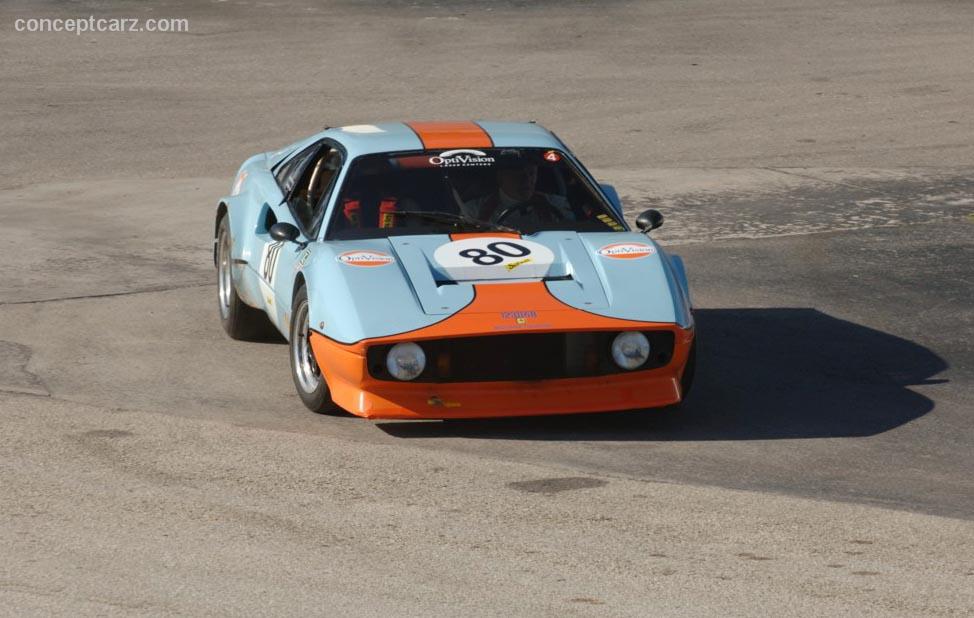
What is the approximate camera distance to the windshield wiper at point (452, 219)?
816 centimetres

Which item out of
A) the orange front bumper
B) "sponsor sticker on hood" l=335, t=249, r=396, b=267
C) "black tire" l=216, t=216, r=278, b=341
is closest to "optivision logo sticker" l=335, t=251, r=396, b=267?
"sponsor sticker on hood" l=335, t=249, r=396, b=267

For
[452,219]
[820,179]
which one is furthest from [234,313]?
[820,179]

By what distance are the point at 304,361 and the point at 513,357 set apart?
117 centimetres

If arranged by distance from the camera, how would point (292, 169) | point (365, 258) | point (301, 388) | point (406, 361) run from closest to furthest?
point (406, 361) < point (365, 258) < point (301, 388) < point (292, 169)

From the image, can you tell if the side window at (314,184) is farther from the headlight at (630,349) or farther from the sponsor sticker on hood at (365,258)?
the headlight at (630,349)

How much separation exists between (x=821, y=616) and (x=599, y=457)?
2.05 metres

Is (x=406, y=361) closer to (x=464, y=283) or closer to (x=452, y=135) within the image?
(x=464, y=283)

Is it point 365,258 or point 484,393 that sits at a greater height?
point 365,258

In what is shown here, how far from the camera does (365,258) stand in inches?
302

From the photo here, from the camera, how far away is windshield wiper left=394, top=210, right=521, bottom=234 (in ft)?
26.8

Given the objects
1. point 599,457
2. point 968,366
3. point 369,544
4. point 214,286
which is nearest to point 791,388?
point 968,366

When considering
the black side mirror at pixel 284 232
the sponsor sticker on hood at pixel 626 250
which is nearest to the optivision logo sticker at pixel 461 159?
the black side mirror at pixel 284 232

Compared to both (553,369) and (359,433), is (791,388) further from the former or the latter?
(359,433)

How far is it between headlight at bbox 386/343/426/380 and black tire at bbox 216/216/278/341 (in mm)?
2233
